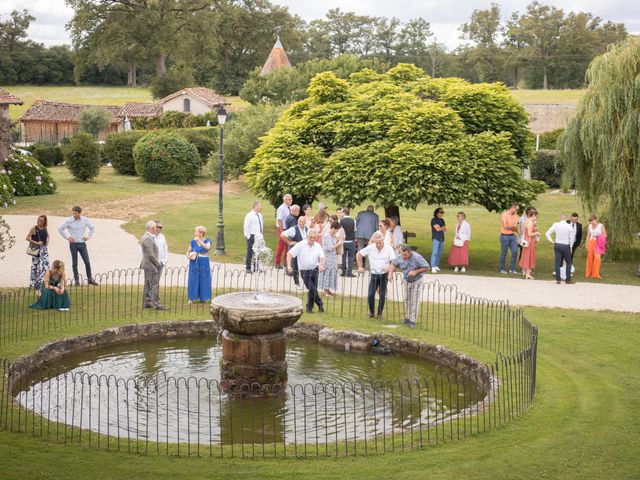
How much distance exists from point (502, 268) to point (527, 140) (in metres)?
3.72

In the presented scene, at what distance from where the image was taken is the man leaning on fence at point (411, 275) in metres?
15.9

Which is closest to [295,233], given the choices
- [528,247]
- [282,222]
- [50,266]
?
[282,222]

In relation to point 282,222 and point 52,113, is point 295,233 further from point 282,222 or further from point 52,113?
point 52,113

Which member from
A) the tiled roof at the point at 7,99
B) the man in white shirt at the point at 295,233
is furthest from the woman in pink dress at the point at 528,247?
the tiled roof at the point at 7,99

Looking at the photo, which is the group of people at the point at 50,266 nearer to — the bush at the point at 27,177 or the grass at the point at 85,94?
the bush at the point at 27,177

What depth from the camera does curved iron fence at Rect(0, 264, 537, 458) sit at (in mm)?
10469

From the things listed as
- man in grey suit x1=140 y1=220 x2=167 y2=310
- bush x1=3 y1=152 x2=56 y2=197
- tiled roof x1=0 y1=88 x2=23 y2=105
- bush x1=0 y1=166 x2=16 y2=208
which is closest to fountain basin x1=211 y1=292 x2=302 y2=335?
man in grey suit x1=140 y1=220 x2=167 y2=310

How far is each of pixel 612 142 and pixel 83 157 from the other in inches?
1044

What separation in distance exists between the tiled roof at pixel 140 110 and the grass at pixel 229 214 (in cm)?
2268

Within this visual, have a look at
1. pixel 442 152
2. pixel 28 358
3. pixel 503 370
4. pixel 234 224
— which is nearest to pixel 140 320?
pixel 28 358

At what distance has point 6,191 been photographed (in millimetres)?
28531

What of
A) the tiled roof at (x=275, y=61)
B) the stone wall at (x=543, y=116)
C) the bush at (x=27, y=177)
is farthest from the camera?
the tiled roof at (x=275, y=61)

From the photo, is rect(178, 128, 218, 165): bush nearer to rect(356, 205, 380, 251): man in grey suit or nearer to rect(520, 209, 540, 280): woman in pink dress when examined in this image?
rect(356, 205, 380, 251): man in grey suit

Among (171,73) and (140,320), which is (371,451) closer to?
(140,320)
